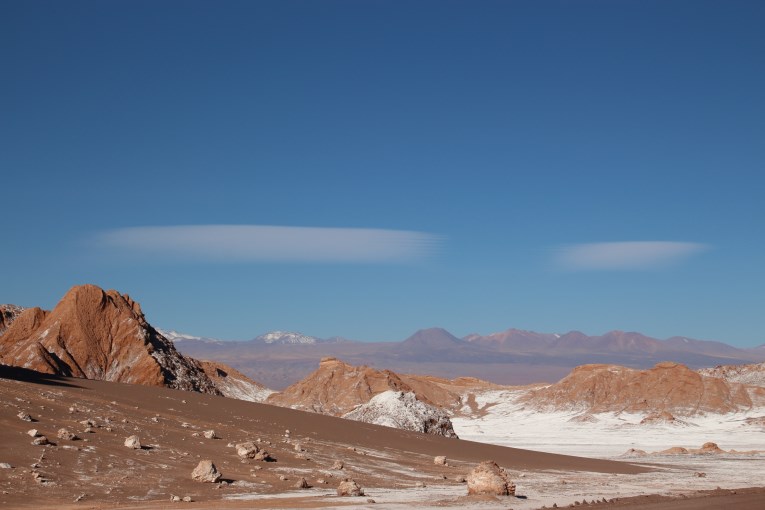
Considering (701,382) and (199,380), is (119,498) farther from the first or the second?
(701,382)

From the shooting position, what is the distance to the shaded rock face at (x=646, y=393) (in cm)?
10712

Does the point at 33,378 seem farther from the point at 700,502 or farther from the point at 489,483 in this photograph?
the point at 700,502

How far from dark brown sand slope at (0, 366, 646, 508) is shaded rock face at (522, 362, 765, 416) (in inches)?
3090

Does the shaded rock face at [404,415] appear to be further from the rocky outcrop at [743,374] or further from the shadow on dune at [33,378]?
the rocky outcrop at [743,374]

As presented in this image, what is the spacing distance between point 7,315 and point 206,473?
5853cm

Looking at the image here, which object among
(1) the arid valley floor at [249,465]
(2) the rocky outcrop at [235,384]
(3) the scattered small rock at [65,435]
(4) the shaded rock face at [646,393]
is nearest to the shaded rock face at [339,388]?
(2) the rocky outcrop at [235,384]

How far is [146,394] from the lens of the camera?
101ft

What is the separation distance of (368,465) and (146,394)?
34.3 ft

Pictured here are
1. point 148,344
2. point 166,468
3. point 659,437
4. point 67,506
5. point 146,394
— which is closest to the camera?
point 67,506

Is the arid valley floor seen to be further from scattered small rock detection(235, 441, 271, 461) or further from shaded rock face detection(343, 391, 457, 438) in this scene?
shaded rock face detection(343, 391, 457, 438)

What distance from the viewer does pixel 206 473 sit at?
60.0ft

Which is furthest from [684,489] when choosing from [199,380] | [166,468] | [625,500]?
[199,380]

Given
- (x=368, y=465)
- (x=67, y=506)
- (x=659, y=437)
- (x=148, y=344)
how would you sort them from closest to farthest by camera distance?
(x=67, y=506)
(x=368, y=465)
(x=148, y=344)
(x=659, y=437)

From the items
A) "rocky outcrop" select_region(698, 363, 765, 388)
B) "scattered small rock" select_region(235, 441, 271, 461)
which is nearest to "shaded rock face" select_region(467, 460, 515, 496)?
"scattered small rock" select_region(235, 441, 271, 461)
